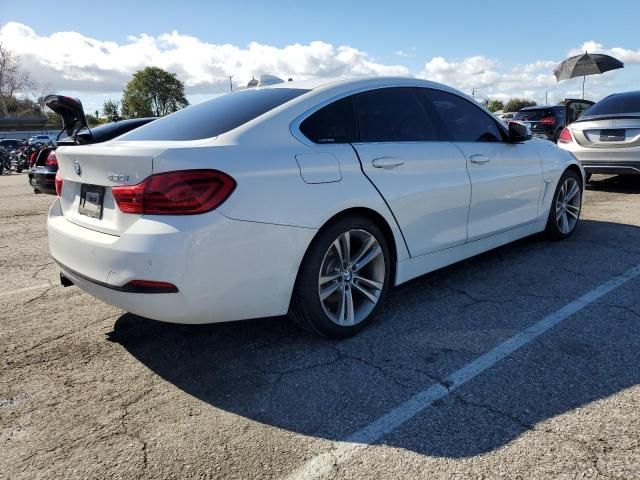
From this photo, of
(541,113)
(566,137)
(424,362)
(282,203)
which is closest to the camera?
(282,203)

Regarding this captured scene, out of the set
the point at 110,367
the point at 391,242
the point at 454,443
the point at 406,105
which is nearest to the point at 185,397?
the point at 110,367

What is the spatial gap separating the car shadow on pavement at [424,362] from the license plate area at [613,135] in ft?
16.1

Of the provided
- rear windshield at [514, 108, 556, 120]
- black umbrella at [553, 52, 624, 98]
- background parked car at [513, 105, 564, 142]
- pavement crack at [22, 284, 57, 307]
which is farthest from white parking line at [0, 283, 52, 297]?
black umbrella at [553, 52, 624, 98]

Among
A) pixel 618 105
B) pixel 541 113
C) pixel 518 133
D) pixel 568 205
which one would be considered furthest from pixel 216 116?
pixel 541 113

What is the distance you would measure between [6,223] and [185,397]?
6.45 metres

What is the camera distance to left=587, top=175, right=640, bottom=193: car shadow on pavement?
367 inches

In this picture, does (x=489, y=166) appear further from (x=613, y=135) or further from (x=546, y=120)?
(x=546, y=120)

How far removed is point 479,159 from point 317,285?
6.39 feet

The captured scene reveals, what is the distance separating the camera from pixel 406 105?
3.81m

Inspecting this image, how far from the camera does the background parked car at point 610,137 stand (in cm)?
812

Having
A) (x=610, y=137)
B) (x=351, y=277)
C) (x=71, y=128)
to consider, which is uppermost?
(x=71, y=128)

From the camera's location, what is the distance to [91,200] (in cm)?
298

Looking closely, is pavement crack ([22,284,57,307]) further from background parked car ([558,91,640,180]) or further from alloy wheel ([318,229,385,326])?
background parked car ([558,91,640,180])

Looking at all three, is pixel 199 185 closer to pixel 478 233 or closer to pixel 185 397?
pixel 185 397
